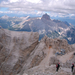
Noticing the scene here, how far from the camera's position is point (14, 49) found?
28953mm

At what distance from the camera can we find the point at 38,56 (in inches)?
988

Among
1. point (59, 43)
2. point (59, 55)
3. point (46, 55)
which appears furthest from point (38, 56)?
point (59, 43)

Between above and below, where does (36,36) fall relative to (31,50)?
above

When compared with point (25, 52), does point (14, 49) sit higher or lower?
higher

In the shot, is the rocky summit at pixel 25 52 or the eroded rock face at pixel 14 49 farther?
the eroded rock face at pixel 14 49

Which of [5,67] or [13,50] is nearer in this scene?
[5,67]

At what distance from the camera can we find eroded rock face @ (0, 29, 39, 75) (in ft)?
86.3

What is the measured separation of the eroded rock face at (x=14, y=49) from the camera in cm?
2630

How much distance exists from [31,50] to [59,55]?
988 centimetres

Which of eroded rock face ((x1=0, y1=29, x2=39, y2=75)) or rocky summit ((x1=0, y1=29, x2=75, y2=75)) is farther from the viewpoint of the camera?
eroded rock face ((x1=0, y1=29, x2=39, y2=75))

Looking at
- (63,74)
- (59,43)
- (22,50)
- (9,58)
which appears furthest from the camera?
(59,43)

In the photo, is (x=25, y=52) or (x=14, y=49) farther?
(x=25, y=52)

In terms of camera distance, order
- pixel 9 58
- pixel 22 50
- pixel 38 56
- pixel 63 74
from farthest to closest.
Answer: pixel 22 50, pixel 9 58, pixel 38 56, pixel 63 74

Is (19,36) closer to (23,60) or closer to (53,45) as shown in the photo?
(23,60)
